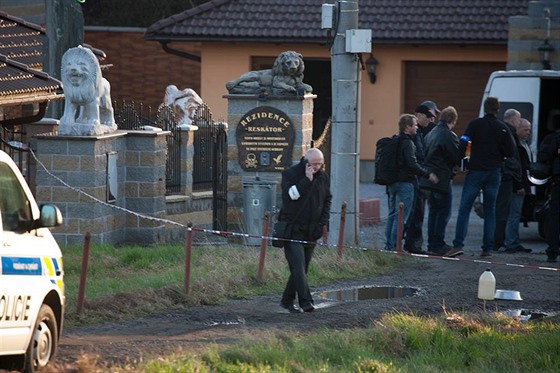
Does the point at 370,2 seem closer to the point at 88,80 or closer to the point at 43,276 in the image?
the point at 88,80

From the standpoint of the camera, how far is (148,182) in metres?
19.0

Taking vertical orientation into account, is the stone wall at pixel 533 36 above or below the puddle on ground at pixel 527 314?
above

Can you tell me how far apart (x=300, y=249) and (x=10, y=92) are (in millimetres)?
5127

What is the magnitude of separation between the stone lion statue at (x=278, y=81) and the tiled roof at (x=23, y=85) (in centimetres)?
315

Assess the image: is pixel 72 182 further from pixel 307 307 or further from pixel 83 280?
pixel 307 307

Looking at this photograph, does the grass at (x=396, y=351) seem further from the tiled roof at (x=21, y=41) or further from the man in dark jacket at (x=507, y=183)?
the tiled roof at (x=21, y=41)

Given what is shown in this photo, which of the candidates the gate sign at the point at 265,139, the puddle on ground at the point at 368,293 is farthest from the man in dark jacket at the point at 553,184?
the gate sign at the point at 265,139

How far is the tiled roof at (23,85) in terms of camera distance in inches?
662

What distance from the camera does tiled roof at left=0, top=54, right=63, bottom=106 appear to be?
16812 millimetres

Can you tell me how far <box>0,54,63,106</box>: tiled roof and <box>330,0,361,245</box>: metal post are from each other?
11.7 ft

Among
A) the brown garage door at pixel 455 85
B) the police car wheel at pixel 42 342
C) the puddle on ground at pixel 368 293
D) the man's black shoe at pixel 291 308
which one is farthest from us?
the brown garage door at pixel 455 85

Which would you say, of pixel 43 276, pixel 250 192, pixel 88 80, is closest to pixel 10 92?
pixel 88 80

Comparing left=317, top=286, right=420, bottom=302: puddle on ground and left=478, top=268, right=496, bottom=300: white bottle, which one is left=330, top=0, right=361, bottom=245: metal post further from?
left=478, top=268, right=496, bottom=300: white bottle

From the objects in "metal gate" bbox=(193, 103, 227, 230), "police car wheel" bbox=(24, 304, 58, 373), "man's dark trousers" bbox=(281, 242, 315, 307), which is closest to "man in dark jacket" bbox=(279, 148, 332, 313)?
"man's dark trousers" bbox=(281, 242, 315, 307)
